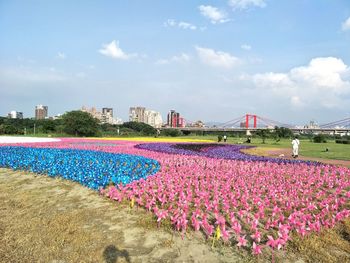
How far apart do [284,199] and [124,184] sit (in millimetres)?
4134

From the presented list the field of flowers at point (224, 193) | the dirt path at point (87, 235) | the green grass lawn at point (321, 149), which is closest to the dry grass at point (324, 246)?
the field of flowers at point (224, 193)

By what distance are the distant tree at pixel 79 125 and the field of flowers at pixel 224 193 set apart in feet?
151

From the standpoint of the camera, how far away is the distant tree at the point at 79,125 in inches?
2329

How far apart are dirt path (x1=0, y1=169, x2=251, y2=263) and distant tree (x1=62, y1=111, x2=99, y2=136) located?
172 ft

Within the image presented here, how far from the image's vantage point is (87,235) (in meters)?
5.78

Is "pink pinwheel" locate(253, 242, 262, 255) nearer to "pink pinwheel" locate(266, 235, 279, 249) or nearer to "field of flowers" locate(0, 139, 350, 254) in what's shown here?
"field of flowers" locate(0, 139, 350, 254)

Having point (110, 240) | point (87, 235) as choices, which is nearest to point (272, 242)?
point (110, 240)

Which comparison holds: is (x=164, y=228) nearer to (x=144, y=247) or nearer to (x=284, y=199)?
(x=144, y=247)

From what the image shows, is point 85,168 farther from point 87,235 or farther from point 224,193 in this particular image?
point 87,235

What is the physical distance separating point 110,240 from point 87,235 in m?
0.49

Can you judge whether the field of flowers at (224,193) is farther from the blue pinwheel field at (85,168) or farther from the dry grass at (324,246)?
the dry grass at (324,246)

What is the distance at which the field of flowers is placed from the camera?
19.2ft

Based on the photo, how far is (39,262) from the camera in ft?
16.4

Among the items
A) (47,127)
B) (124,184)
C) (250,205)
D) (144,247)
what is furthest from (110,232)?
(47,127)
